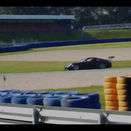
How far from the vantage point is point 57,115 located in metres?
5.30

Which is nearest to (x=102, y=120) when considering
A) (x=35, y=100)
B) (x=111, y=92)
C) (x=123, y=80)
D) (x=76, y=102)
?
(x=76, y=102)

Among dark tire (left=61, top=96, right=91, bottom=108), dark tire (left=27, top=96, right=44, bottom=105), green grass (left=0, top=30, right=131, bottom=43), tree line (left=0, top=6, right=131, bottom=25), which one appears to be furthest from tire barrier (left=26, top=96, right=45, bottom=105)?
tree line (left=0, top=6, right=131, bottom=25)

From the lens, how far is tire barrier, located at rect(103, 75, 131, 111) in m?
6.42

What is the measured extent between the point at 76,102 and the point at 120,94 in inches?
35.6

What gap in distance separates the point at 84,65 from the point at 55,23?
184 ft

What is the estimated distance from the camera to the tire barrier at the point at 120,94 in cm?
642

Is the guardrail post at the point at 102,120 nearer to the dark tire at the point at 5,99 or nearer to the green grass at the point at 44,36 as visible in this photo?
the dark tire at the point at 5,99

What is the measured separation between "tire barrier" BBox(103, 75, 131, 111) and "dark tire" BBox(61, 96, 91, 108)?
0.63 m

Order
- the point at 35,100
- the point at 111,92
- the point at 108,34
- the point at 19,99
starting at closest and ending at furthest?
the point at 111,92, the point at 35,100, the point at 19,99, the point at 108,34

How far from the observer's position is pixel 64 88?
54.0 feet

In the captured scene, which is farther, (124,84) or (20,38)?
(20,38)

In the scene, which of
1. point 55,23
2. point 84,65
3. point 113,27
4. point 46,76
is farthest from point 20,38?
point 46,76

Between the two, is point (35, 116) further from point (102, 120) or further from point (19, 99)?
point (19, 99)
